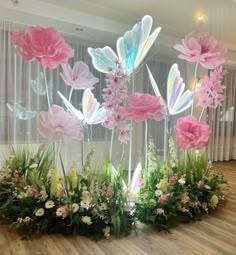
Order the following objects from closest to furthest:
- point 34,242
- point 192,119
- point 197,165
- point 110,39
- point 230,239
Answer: point 34,242 < point 230,239 < point 192,119 < point 197,165 < point 110,39

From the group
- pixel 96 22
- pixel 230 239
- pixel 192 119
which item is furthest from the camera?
pixel 96 22

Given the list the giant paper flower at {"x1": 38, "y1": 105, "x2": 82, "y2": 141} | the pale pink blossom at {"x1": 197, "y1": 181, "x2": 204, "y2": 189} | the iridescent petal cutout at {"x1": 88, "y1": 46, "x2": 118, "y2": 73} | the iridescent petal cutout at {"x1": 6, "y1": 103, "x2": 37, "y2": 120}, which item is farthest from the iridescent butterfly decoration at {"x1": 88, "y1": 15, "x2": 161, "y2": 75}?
the iridescent petal cutout at {"x1": 6, "y1": 103, "x2": 37, "y2": 120}

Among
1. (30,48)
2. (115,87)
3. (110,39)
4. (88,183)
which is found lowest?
(88,183)

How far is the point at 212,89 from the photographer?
2.93 meters

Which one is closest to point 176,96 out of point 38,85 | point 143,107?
point 143,107

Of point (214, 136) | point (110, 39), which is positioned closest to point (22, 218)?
point (110, 39)

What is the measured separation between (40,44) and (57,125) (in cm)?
75

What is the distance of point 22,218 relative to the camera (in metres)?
2.35

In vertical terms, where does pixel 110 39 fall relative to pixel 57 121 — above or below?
above

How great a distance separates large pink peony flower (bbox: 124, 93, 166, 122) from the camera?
234 centimetres

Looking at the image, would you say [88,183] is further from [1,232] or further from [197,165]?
[197,165]

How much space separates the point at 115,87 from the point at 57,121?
2.12ft

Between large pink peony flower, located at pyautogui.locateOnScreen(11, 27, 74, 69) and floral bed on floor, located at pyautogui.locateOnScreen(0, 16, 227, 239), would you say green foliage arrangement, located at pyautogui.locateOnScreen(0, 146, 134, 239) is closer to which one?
floral bed on floor, located at pyautogui.locateOnScreen(0, 16, 227, 239)

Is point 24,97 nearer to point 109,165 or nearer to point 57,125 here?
point 57,125
